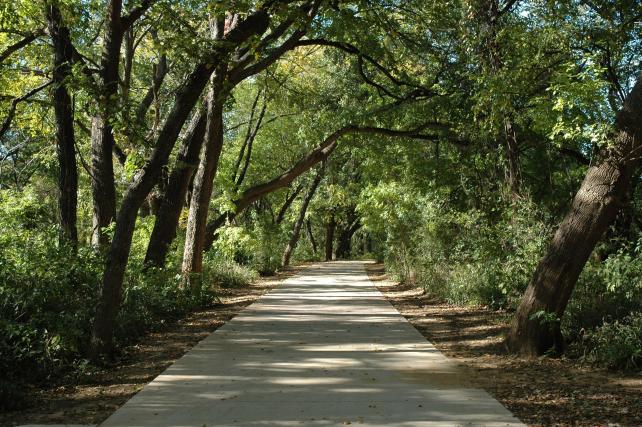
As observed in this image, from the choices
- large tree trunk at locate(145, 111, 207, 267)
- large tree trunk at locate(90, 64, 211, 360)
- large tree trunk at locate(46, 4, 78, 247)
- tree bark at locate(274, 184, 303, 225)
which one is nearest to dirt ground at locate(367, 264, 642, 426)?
large tree trunk at locate(90, 64, 211, 360)

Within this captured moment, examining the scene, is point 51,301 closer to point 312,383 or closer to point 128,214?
point 128,214

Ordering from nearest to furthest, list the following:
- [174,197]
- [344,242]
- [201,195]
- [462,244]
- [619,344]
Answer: [619,344] → [174,197] → [201,195] → [462,244] → [344,242]

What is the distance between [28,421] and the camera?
542cm

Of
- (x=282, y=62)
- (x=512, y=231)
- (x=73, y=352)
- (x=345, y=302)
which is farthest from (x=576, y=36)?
(x=282, y=62)

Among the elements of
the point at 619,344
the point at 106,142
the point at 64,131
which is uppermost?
the point at 64,131

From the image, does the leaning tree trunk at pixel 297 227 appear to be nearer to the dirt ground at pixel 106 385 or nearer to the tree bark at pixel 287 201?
the tree bark at pixel 287 201

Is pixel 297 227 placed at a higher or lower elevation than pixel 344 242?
higher

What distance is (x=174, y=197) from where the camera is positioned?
1443 cm

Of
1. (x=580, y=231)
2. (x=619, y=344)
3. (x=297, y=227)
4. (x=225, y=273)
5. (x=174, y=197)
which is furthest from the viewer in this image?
(x=297, y=227)

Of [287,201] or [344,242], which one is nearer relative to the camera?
[287,201]

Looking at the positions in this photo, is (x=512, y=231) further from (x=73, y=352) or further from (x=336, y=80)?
(x=336, y=80)

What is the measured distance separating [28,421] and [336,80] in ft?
62.8

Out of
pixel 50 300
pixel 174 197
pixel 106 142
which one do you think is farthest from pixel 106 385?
pixel 174 197

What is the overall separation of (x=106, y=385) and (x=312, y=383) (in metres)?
2.22
